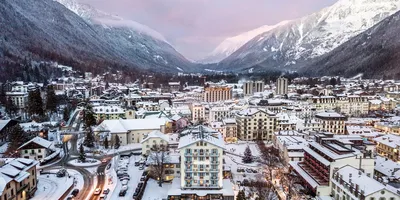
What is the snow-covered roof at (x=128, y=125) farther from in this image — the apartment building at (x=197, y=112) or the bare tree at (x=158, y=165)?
the apartment building at (x=197, y=112)

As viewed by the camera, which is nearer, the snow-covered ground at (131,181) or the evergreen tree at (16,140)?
the snow-covered ground at (131,181)

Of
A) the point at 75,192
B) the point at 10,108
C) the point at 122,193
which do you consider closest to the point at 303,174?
the point at 122,193

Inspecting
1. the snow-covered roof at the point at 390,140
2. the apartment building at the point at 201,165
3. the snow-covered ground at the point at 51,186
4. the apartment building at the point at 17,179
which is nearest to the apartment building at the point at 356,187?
the apartment building at the point at 201,165

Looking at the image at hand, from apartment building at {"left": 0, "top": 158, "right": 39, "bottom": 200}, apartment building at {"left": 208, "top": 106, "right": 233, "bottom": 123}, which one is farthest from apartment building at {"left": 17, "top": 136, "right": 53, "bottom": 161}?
apartment building at {"left": 208, "top": 106, "right": 233, "bottom": 123}

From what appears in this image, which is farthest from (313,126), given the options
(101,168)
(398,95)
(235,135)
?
(398,95)

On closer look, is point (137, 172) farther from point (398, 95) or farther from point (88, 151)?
point (398, 95)

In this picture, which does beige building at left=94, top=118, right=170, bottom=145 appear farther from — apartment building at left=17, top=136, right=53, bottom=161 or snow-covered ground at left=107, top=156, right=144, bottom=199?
apartment building at left=17, top=136, right=53, bottom=161

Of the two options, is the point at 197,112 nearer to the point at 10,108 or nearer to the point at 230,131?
the point at 230,131
